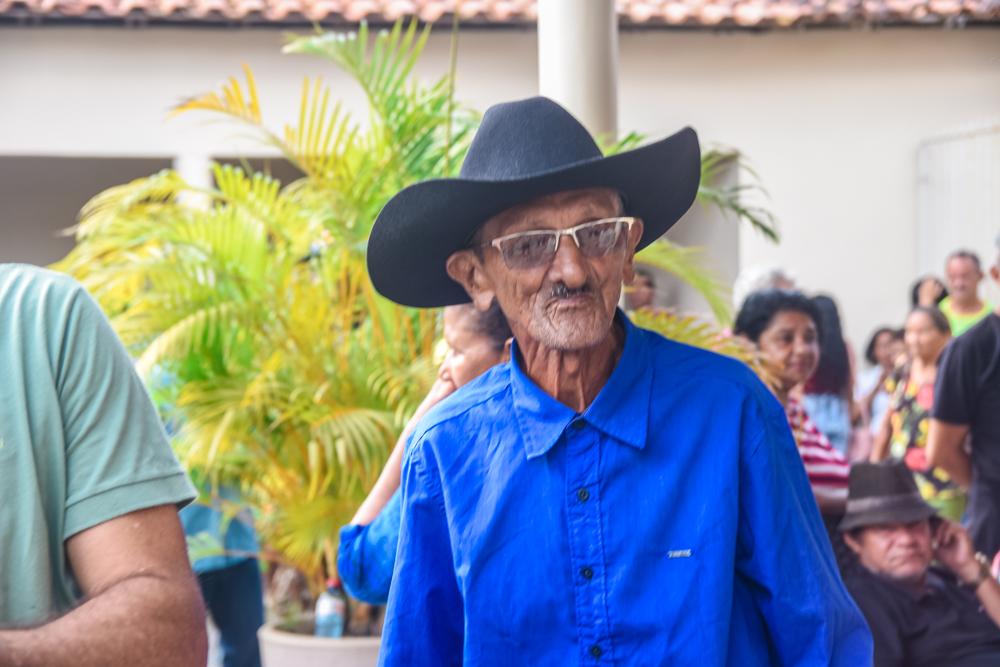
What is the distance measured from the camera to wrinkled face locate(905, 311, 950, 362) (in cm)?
691

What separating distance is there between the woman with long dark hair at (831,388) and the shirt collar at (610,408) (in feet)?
14.0

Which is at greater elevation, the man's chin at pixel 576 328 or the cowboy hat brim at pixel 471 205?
the cowboy hat brim at pixel 471 205

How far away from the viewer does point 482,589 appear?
2.18 m

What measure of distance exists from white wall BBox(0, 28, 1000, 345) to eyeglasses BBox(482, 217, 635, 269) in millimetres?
8235

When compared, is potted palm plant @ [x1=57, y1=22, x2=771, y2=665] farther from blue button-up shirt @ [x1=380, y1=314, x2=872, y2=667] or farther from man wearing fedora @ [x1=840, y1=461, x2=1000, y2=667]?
blue button-up shirt @ [x1=380, y1=314, x2=872, y2=667]

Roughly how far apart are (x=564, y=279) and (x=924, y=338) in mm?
5173

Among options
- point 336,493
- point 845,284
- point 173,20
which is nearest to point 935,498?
point 336,493

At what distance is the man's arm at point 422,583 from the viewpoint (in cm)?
229

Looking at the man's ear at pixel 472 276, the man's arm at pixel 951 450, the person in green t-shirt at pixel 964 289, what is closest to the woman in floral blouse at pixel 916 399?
the man's arm at pixel 951 450

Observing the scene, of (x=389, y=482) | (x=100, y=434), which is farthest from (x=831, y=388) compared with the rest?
(x=100, y=434)

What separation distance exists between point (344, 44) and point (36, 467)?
11.7 feet

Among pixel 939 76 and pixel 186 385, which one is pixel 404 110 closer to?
pixel 186 385

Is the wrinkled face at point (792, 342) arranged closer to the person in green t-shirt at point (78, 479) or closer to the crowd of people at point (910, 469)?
the crowd of people at point (910, 469)

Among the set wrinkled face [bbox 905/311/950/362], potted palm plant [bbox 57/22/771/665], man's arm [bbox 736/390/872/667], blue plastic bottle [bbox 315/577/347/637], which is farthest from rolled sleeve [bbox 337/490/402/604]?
wrinkled face [bbox 905/311/950/362]
